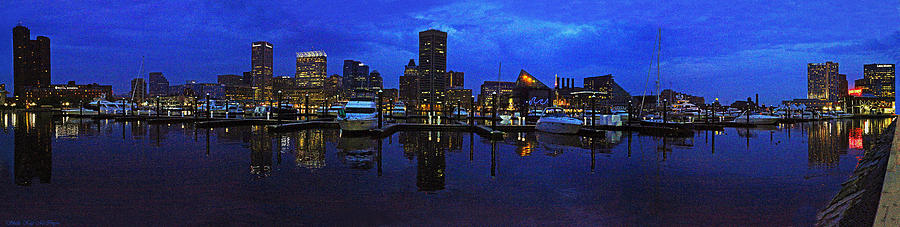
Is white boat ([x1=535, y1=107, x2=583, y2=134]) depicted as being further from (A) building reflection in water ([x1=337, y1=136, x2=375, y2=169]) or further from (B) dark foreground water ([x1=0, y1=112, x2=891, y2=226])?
(A) building reflection in water ([x1=337, y1=136, x2=375, y2=169])

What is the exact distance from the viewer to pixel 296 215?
8.27 meters

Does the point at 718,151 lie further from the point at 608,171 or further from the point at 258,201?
the point at 258,201

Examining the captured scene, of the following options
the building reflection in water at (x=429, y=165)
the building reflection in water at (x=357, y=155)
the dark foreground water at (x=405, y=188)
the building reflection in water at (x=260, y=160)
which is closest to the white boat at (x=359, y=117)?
the building reflection in water at (x=357, y=155)

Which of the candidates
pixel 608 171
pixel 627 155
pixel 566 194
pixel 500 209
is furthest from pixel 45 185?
pixel 627 155

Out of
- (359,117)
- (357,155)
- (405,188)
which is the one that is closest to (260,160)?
(357,155)

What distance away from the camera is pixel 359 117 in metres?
30.7

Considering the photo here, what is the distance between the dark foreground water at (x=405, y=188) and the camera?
27.1 feet

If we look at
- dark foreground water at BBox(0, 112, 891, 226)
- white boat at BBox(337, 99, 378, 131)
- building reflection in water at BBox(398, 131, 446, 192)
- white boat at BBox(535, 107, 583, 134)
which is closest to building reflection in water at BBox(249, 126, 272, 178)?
dark foreground water at BBox(0, 112, 891, 226)

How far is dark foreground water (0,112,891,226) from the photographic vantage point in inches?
325

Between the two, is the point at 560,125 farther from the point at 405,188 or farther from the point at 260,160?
the point at 405,188

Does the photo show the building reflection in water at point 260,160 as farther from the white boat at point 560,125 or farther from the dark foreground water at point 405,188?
the white boat at point 560,125

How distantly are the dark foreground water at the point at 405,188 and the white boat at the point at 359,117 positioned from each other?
11366mm

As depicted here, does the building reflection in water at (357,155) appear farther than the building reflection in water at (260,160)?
Yes

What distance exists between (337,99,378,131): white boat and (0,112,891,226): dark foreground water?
11.4 m
